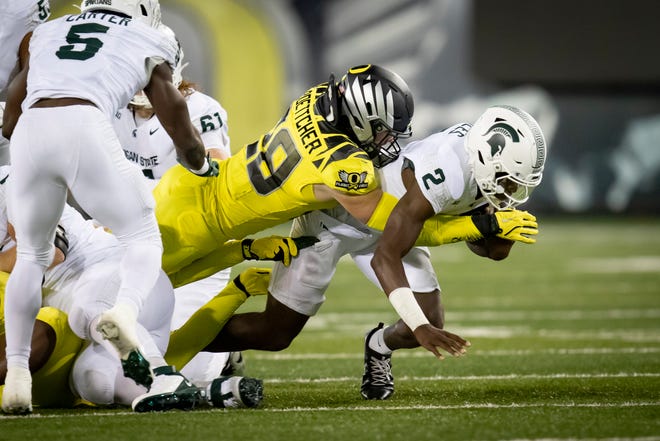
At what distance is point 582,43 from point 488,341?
977cm

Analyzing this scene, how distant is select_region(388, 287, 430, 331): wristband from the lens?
13.1 ft

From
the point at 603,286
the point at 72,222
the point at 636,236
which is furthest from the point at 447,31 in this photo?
the point at 72,222

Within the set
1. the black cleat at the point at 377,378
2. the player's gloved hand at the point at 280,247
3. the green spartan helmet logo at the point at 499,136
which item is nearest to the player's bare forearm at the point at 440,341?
the black cleat at the point at 377,378

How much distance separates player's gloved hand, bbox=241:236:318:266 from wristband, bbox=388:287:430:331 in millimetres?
676

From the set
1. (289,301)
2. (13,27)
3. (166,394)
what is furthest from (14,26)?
(166,394)

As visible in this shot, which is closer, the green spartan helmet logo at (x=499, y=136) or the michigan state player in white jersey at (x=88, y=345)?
the michigan state player in white jersey at (x=88, y=345)

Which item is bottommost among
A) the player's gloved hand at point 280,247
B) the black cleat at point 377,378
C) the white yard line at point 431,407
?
the black cleat at point 377,378

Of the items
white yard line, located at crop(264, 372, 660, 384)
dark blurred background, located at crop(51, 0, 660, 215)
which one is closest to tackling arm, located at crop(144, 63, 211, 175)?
white yard line, located at crop(264, 372, 660, 384)

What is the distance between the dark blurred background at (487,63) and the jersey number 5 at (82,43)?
11.1 meters

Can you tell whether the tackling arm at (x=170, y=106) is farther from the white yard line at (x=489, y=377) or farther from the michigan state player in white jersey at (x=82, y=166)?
the white yard line at (x=489, y=377)

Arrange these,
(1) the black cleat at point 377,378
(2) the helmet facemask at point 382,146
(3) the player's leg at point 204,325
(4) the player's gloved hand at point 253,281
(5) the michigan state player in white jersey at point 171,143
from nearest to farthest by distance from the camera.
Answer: (1) the black cleat at point 377,378, (2) the helmet facemask at point 382,146, (3) the player's leg at point 204,325, (4) the player's gloved hand at point 253,281, (5) the michigan state player in white jersey at point 171,143

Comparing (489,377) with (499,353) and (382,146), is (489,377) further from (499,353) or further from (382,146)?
(382,146)

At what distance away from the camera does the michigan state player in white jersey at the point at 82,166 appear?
3766 millimetres

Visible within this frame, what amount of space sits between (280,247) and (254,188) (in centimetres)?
32
